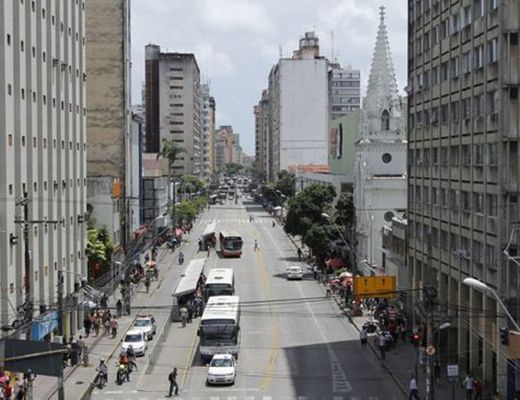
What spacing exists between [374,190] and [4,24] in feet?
163

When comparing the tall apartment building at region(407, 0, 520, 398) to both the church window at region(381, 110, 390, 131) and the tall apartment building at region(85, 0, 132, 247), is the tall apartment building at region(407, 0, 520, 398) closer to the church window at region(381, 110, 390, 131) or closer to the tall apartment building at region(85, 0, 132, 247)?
the church window at region(381, 110, 390, 131)

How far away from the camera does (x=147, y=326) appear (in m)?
54.7

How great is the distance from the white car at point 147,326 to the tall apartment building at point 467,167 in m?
15.3

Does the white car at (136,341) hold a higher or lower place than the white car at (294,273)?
lower

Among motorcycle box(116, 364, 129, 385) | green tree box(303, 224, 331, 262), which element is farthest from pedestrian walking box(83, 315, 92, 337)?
green tree box(303, 224, 331, 262)

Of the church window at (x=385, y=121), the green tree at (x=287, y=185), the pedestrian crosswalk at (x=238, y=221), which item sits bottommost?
the pedestrian crosswalk at (x=238, y=221)

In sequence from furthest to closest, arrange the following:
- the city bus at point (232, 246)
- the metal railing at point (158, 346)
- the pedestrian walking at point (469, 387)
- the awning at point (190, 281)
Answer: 1. the city bus at point (232, 246)
2. the awning at point (190, 281)
3. the metal railing at point (158, 346)
4. the pedestrian walking at point (469, 387)

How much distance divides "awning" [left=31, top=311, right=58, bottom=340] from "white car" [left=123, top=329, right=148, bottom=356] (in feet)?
12.2

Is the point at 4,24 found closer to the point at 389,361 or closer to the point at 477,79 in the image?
the point at 477,79

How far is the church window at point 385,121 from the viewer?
90438mm

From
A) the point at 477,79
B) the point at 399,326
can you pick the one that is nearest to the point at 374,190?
the point at 399,326

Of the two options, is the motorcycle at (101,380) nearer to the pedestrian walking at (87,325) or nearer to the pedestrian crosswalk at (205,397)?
the pedestrian crosswalk at (205,397)

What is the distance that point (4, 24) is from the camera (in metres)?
41.2

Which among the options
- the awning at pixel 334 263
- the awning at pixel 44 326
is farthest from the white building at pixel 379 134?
the awning at pixel 44 326
